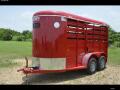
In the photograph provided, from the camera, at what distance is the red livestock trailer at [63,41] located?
6211 millimetres

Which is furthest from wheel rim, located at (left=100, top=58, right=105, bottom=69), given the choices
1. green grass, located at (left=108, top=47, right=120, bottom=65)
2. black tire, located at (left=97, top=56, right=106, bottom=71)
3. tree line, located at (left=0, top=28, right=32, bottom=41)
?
tree line, located at (left=0, top=28, right=32, bottom=41)

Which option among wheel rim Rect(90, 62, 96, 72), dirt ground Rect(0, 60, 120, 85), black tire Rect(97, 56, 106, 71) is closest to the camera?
dirt ground Rect(0, 60, 120, 85)

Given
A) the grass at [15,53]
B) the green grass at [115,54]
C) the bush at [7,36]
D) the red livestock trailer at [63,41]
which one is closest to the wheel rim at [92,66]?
the red livestock trailer at [63,41]

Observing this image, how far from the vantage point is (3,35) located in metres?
4.80

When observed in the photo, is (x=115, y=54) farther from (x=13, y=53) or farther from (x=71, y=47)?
(x=13, y=53)

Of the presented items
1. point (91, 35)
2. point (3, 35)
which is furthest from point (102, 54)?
point (3, 35)

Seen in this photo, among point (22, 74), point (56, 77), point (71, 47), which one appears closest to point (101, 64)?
point (71, 47)

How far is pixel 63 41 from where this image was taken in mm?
6512

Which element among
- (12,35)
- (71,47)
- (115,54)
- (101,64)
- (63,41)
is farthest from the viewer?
(101,64)

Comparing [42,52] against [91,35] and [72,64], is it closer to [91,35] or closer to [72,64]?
[72,64]

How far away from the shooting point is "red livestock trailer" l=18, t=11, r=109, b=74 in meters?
6.21

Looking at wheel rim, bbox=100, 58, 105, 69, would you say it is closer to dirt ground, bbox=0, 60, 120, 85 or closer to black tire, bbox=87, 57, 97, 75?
black tire, bbox=87, 57, 97, 75
